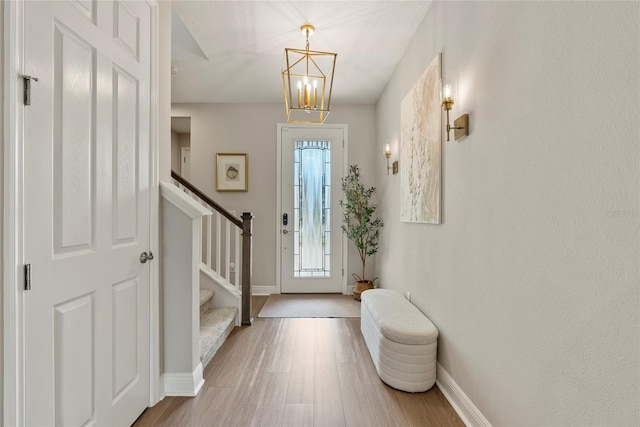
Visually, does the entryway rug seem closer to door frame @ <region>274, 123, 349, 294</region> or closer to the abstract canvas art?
door frame @ <region>274, 123, 349, 294</region>

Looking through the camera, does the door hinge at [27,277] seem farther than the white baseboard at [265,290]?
No

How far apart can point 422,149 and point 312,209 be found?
2291 mm

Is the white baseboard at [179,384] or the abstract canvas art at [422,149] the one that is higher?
the abstract canvas art at [422,149]

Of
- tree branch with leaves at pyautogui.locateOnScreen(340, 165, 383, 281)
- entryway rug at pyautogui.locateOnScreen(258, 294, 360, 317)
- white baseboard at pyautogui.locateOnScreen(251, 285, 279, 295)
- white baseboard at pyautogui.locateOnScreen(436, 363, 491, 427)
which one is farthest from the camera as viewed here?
white baseboard at pyautogui.locateOnScreen(251, 285, 279, 295)

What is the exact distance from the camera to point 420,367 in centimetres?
203

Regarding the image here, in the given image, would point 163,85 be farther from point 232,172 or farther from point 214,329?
point 232,172

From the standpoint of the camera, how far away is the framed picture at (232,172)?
4520 mm

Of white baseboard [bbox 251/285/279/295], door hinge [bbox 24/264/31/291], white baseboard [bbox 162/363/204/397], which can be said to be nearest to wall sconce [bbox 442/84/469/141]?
door hinge [bbox 24/264/31/291]

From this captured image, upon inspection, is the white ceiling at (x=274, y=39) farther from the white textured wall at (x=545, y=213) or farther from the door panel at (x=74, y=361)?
the door panel at (x=74, y=361)

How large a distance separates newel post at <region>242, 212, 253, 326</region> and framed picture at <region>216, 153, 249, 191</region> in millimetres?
1388

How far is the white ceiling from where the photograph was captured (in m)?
2.40

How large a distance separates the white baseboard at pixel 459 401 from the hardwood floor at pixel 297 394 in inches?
1.6

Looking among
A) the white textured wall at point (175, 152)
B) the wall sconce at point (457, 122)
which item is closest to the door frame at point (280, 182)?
the white textured wall at point (175, 152)

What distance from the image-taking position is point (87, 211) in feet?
4.54
